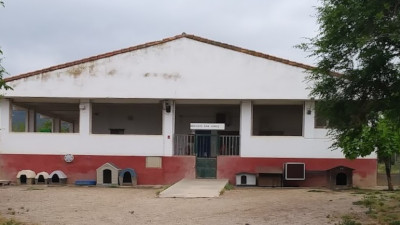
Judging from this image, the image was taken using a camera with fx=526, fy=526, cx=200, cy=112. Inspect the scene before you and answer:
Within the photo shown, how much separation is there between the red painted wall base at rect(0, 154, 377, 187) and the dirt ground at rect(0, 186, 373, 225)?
5.05m

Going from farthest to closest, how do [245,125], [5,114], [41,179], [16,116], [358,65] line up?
[16,116] < [5,114] < [41,179] < [245,125] < [358,65]

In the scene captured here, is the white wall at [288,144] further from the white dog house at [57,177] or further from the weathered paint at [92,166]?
the white dog house at [57,177]

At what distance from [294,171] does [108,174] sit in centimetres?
749

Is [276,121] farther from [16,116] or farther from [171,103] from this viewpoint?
[16,116]

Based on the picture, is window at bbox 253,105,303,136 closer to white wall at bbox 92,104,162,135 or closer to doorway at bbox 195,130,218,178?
doorway at bbox 195,130,218,178

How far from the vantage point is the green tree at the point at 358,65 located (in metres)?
9.25

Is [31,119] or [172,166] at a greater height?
[31,119]

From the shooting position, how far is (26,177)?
21.5 meters

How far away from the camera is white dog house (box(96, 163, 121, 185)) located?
21281mm

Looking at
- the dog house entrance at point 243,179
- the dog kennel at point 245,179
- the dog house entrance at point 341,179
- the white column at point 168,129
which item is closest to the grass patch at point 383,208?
the dog house entrance at point 341,179

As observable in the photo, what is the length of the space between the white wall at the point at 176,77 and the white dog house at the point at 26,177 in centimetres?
320

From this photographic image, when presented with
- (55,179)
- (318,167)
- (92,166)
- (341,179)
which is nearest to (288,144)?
(318,167)

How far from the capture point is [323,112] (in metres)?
11.4

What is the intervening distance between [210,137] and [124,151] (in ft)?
12.6
